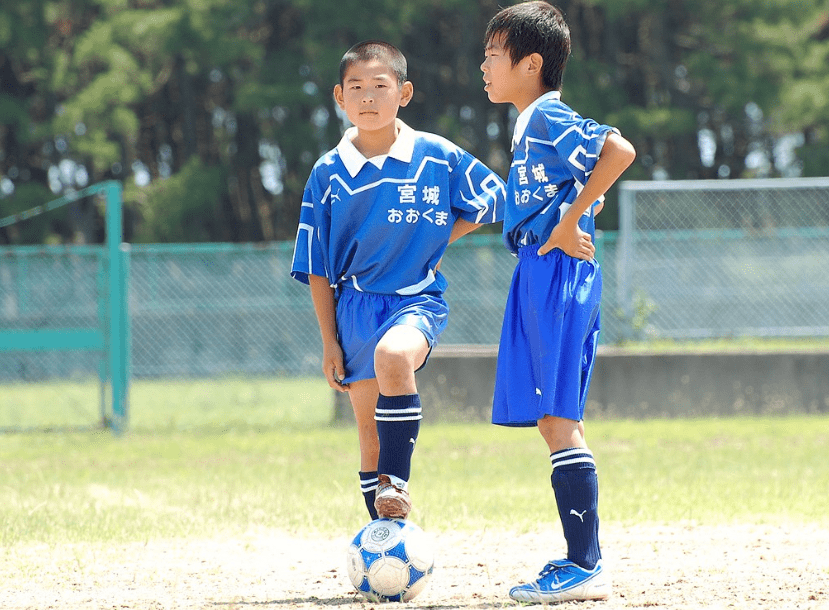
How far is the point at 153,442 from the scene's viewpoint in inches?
411

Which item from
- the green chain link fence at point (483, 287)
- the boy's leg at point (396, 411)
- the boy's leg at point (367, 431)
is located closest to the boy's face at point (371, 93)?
the boy's leg at point (396, 411)

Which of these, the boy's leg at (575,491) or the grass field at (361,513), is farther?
the grass field at (361,513)

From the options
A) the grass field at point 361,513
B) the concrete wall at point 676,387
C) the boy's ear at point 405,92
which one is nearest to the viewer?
the grass field at point 361,513

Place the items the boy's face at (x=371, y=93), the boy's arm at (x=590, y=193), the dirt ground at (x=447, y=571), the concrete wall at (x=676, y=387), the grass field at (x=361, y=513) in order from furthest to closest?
the concrete wall at (x=676, y=387) < the boy's face at (x=371, y=93) < the grass field at (x=361, y=513) < the dirt ground at (x=447, y=571) < the boy's arm at (x=590, y=193)

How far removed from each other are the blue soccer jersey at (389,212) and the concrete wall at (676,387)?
23.0 feet

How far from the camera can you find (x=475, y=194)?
171 inches

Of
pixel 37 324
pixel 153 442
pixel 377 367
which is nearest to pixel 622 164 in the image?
pixel 377 367

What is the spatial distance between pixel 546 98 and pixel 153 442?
7320 mm

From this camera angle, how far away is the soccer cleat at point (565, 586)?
3.72 meters

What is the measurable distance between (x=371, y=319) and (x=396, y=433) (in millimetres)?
457

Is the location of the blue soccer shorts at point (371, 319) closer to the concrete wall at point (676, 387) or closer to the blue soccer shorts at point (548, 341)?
the blue soccer shorts at point (548, 341)

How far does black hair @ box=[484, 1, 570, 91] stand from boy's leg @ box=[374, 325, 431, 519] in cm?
101

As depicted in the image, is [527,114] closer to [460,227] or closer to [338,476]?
[460,227]

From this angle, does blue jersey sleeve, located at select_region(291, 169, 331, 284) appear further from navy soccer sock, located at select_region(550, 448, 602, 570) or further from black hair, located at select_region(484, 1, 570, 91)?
navy soccer sock, located at select_region(550, 448, 602, 570)
